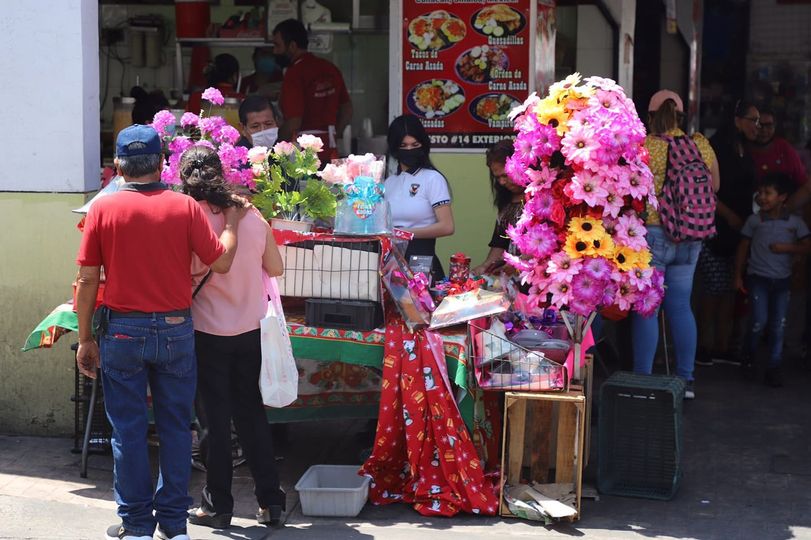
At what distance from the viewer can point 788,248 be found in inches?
311

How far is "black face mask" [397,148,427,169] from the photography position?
21.6 ft

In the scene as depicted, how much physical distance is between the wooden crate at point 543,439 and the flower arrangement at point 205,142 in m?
1.65

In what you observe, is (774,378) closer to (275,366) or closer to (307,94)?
(307,94)

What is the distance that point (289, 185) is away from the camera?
588 cm

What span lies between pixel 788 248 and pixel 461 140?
7.42 feet

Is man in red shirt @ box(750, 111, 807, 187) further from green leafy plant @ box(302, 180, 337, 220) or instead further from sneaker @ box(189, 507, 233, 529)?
sneaker @ box(189, 507, 233, 529)

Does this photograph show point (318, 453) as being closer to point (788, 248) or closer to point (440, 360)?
point (440, 360)

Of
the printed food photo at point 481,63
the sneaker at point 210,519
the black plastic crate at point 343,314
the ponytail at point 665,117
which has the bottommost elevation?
the sneaker at point 210,519

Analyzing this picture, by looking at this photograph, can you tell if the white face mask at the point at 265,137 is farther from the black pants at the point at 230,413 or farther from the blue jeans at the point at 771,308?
the blue jeans at the point at 771,308

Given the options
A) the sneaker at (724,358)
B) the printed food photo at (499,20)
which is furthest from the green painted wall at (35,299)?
the sneaker at (724,358)

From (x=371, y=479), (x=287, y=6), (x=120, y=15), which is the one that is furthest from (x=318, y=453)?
(x=120, y=15)

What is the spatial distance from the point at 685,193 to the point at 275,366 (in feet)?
9.48

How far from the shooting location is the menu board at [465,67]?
322 inches

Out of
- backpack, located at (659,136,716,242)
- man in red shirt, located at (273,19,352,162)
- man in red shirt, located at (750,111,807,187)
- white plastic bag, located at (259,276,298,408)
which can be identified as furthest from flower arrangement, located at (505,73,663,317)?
man in red shirt, located at (750,111,807,187)
